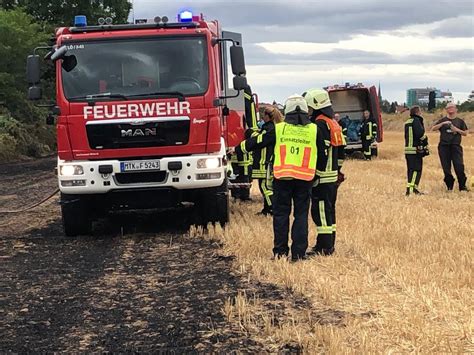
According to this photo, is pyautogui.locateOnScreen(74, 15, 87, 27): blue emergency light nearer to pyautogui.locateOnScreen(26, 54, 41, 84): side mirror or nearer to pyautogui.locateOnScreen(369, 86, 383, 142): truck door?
pyautogui.locateOnScreen(26, 54, 41, 84): side mirror

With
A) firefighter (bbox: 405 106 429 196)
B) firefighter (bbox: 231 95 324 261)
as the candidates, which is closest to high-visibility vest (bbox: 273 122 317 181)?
firefighter (bbox: 231 95 324 261)

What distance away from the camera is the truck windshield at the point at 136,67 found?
8.54m

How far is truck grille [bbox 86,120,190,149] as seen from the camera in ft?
27.6

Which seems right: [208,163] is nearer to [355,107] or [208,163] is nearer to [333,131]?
[333,131]

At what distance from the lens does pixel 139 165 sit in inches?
334

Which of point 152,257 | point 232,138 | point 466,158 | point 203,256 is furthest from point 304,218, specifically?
point 466,158

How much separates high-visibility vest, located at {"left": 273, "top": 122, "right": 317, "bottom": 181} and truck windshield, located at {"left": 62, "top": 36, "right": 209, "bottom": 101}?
2.16 m

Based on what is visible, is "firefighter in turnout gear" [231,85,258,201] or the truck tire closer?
the truck tire

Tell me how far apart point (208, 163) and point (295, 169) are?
2079 millimetres

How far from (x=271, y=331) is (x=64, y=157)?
4816mm

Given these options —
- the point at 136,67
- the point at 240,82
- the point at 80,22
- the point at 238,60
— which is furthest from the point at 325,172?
the point at 80,22

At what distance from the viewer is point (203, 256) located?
742 centimetres

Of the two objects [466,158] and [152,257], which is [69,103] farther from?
[466,158]

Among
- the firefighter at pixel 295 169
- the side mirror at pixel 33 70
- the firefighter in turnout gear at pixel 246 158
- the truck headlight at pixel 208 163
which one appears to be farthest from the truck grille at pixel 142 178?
the firefighter in turnout gear at pixel 246 158
